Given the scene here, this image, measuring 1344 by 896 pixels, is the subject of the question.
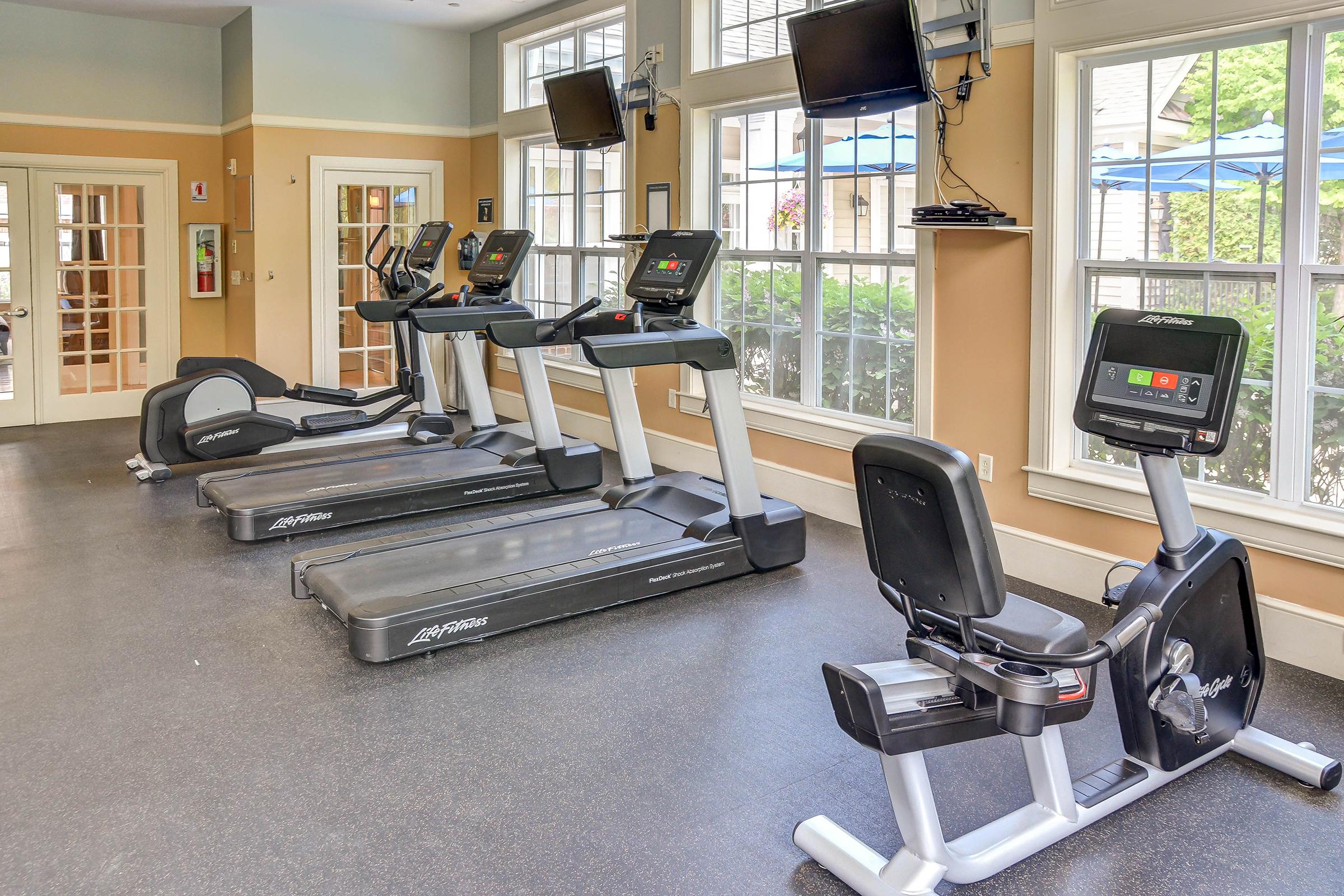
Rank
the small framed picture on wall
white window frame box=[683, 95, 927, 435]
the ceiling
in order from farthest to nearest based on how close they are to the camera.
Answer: the small framed picture on wall, the ceiling, white window frame box=[683, 95, 927, 435]

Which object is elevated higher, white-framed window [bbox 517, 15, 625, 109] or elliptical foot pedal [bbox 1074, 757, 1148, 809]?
white-framed window [bbox 517, 15, 625, 109]

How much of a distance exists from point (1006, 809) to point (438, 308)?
4.53 meters

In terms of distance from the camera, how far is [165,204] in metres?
8.69

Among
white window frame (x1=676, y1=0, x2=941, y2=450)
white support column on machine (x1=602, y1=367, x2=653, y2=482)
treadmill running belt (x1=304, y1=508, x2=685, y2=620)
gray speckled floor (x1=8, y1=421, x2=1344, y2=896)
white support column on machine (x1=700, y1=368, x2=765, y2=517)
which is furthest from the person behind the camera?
white support column on machine (x1=602, y1=367, x2=653, y2=482)

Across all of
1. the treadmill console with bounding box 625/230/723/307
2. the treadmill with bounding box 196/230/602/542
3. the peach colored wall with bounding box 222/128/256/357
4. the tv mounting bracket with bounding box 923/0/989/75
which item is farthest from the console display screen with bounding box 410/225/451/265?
the tv mounting bracket with bounding box 923/0/989/75

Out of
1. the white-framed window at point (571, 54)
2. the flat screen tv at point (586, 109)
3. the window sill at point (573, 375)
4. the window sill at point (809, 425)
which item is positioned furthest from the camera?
the window sill at point (573, 375)

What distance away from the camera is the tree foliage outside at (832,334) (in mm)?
5312

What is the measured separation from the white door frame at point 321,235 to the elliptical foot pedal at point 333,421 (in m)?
1.53

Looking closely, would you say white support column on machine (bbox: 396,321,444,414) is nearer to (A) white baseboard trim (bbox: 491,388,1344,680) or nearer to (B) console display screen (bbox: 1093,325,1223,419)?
(A) white baseboard trim (bbox: 491,388,1344,680)

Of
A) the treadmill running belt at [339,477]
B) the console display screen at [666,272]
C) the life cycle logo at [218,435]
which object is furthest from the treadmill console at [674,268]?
the life cycle logo at [218,435]

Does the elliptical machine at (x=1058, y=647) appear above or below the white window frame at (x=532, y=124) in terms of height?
below

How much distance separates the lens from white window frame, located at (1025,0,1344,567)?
356 centimetres

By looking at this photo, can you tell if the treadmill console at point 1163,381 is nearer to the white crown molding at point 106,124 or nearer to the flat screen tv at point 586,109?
the flat screen tv at point 586,109

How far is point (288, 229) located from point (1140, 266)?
6708 millimetres
